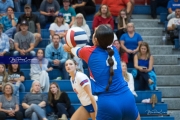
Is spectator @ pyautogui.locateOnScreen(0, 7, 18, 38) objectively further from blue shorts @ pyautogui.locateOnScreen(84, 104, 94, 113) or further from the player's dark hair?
the player's dark hair

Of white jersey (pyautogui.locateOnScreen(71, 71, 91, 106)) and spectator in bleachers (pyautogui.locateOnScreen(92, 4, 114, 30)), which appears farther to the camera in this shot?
spectator in bleachers (pyautogui.locateOnScreen(92, 4, 114, 30))

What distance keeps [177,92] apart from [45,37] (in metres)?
3.50

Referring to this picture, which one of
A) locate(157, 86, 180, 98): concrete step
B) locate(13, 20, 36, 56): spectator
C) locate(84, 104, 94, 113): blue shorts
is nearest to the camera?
locate(84, 104, 94, 113): blue shorts

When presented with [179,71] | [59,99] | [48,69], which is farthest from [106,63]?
[179,71]

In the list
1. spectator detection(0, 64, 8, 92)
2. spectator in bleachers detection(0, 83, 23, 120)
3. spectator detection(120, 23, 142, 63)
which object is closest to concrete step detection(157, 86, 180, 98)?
spectator detection(120, 23, 142, 63)

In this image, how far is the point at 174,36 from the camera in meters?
12.4

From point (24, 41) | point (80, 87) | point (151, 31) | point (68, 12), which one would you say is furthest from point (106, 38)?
point (151, 31)

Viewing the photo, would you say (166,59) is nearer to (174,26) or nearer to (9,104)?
(174,26)

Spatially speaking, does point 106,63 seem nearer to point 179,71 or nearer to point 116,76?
point 116,76

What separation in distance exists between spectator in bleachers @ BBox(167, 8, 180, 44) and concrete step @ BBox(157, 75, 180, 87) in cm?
118

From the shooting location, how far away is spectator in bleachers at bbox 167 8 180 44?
12.3 m

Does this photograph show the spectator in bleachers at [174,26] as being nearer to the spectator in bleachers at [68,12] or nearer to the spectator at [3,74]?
the spectator in bleachers at [68,12]

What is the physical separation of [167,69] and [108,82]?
6828 mm

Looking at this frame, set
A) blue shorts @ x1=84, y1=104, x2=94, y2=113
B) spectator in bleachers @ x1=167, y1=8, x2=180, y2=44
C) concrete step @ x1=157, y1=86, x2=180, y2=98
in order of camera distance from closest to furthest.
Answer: blue shorts @ x1=84, y1=104, x2=94, y2=113 < concrete step @ x1=157, y1=86, x2=180, y2=98 < spectator in bleachers @ x1=167, y1=8, x2=180, y2=44
